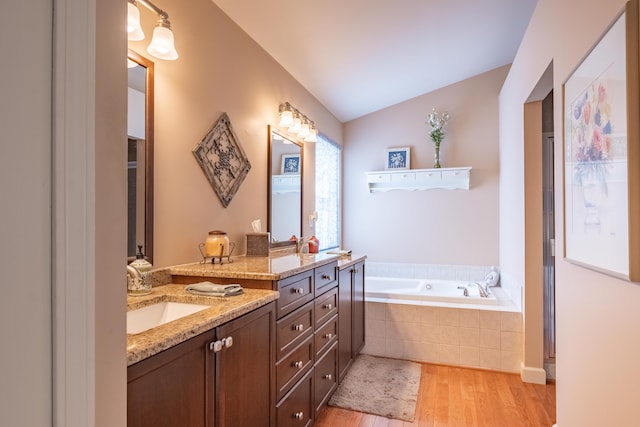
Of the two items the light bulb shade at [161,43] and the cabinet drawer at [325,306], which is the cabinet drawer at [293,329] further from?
the light bulb shade at [161,43]

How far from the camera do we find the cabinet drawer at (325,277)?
2.10 metres

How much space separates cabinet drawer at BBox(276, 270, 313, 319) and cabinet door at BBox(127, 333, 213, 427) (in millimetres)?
515

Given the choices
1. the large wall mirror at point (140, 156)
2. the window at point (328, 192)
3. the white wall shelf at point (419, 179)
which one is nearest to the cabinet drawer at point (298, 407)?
the large wall mirror at point (140, 156)

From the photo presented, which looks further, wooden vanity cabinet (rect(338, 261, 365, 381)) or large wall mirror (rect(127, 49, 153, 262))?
wooden vanity cabinet (rect(338, 261, 365, 381))

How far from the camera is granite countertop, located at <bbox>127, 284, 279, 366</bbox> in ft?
3.01

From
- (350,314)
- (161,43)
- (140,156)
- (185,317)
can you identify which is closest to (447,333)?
(350,314)

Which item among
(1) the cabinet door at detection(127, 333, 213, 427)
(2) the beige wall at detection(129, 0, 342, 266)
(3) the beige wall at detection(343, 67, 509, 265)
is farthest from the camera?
(3) the beige wall at detection(343, 67, 509, 265)

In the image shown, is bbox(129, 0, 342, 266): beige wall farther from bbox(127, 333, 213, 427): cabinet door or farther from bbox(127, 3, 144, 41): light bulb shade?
bbox(127, 333, 213, 427): cabinet door

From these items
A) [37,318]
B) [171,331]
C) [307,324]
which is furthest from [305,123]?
[37,318]

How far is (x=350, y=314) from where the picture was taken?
280cm

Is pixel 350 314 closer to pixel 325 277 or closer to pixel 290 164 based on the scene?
pixel 325 277

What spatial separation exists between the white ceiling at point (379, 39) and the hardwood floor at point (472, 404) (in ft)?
8.49

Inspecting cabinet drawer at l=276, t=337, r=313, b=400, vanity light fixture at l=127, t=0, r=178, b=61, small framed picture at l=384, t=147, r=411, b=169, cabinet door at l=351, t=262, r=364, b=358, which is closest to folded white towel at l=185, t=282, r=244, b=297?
cabinet drawer at l=276, t=337, r=313, b=400

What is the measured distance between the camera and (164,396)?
3.19ft
